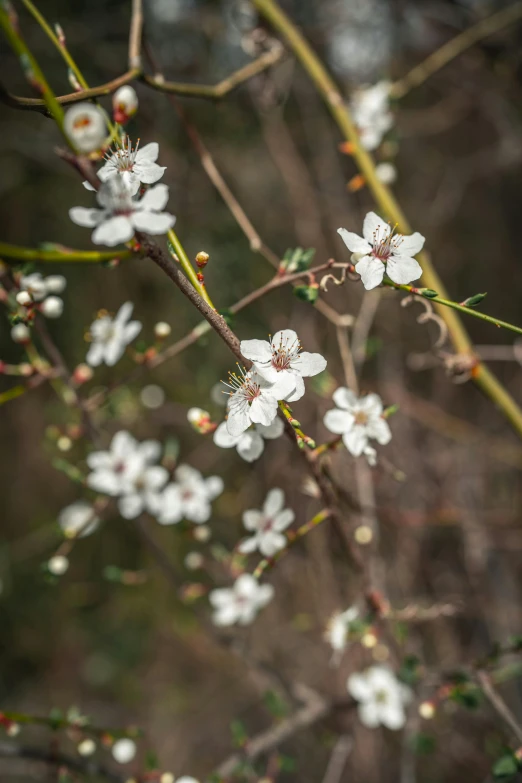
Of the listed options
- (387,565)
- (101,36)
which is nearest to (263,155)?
(101,36)

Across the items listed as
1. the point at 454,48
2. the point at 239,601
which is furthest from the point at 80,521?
the point at 454,48

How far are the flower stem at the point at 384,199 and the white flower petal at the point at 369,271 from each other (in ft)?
1.72

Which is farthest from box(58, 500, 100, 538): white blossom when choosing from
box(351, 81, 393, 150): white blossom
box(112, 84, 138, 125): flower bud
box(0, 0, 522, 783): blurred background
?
box(351, 81, 393, 150): white blossom

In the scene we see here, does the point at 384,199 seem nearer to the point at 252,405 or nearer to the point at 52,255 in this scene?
the point at 252,405

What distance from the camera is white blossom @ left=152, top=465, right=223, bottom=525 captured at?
4.17 feet

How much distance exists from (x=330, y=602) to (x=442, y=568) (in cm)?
50

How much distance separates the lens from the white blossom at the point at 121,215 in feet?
1.98

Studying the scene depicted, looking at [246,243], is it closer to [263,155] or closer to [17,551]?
[263,155]

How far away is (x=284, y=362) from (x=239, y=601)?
931 mm

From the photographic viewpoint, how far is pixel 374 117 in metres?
1.63

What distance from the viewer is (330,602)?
2199 mm

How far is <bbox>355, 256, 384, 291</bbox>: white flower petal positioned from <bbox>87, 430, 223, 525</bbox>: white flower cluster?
26.8 inches

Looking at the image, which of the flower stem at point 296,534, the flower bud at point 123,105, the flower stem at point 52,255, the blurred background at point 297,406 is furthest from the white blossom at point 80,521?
the flower bud at point 123,105

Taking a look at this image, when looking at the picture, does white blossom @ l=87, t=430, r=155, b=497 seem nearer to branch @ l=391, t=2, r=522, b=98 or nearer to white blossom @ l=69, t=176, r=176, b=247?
white blossom @ l=69, t=176, r=176, b=247
